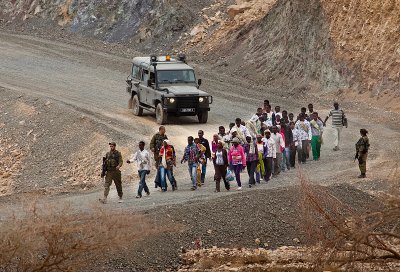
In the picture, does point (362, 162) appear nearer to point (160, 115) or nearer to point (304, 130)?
point (304, 130)

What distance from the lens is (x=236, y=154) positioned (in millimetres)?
27125

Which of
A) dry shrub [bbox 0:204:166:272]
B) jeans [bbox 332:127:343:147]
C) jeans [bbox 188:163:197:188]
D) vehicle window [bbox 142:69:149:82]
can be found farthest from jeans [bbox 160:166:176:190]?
vehicle window [bbox 142:69:149:82]

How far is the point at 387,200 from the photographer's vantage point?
17.7 meters

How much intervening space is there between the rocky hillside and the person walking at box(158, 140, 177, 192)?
45.2 ft

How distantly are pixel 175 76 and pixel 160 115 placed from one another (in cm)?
153

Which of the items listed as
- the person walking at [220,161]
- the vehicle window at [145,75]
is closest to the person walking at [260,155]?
the person walking at [220,161]

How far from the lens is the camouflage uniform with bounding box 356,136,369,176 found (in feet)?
91.4

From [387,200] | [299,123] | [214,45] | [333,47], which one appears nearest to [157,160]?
[299,123]

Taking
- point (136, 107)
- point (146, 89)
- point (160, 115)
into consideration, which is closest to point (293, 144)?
point (160, 115)

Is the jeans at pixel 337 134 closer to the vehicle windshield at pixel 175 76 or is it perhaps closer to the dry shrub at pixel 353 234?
the vehicle windshield at pixel 175 76

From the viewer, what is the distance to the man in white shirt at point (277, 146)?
2869cm

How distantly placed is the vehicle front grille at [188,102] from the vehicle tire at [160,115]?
0.56 meters

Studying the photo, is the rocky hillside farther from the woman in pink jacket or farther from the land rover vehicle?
the woman in pink jacket

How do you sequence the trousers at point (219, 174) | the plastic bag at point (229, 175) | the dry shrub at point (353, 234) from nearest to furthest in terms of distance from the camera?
1. the dry shrub at point (353, 234)
2. the trousers at point (219, 174)
3. the plastic bag at point (229, 175)
